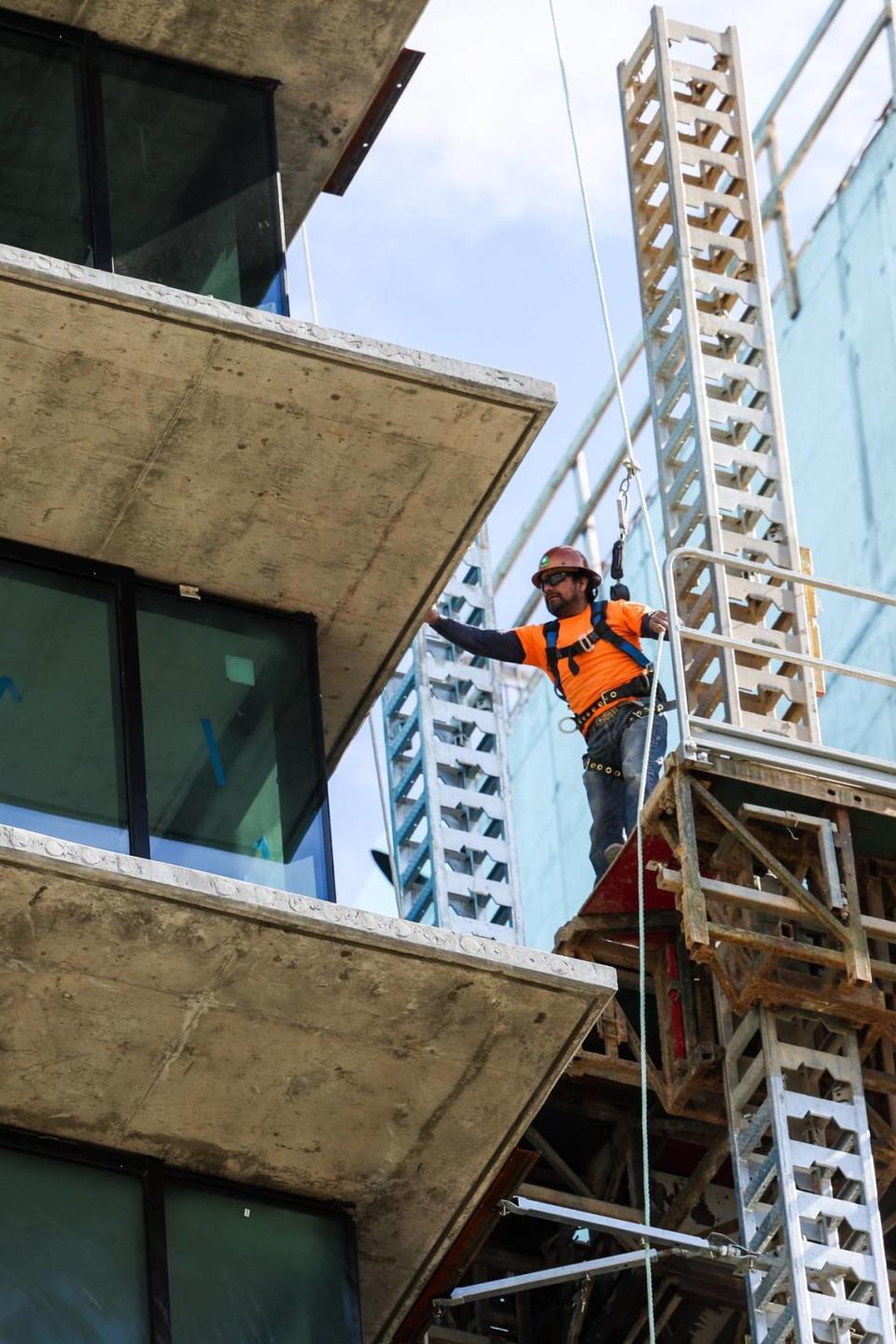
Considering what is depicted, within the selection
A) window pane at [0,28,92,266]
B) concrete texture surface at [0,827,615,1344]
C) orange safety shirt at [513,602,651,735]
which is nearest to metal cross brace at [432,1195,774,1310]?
concrete texture surface at [0,827,615,1344]

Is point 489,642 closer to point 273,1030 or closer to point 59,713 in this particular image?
point 59,713

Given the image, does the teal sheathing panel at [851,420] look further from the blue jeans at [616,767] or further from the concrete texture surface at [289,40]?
the concrete texture surface at [289,40]

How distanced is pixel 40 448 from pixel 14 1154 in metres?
3.61

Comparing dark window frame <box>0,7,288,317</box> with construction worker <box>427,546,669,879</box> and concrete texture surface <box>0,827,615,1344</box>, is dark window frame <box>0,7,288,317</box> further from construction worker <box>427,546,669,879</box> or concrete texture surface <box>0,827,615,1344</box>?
construction worker <box>427,546,669,879</box>

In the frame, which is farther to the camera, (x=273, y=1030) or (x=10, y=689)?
(x=10, y=689)

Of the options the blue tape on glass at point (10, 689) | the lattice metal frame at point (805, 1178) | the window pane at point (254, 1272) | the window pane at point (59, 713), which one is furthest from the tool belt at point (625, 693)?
the blue tape on glass at point (10, 689)

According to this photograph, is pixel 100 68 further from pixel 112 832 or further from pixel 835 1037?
pixel 835 1037

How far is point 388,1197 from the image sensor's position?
17.5 m

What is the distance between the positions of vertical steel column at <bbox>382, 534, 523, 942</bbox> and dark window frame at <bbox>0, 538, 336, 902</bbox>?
325 inches

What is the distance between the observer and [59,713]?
1700 cm

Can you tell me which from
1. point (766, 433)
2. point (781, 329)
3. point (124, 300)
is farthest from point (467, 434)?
point (781, 329)

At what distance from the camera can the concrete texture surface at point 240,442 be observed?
17.2 m

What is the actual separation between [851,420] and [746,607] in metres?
10.4

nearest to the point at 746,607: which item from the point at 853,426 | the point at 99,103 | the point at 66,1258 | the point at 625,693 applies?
the point at 625,693
